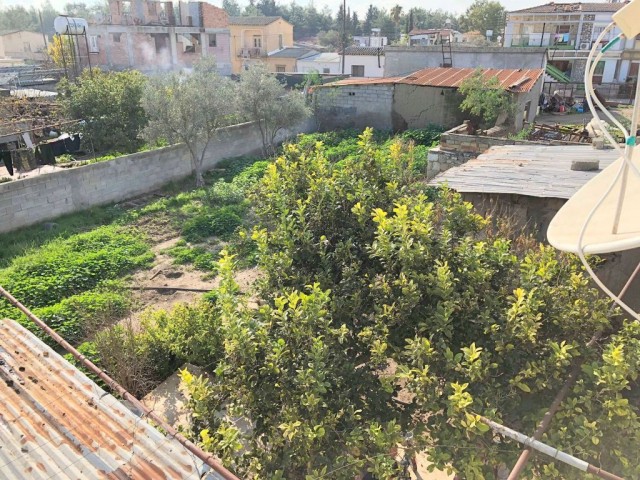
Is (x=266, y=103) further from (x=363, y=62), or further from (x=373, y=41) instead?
(x=373, y=41)

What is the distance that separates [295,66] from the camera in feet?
153

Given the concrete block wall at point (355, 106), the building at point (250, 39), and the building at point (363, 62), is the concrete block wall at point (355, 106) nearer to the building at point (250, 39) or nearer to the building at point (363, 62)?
the building at point (363, 62)

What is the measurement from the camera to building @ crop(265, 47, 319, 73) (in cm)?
4653

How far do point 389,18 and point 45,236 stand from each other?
8228cm

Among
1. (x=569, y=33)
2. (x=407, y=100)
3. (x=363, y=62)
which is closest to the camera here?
(x=407, y=100)

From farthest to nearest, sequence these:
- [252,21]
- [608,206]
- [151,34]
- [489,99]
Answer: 1. [252,21]
2. [151,34]
3. [489,99]
4. [608,206]

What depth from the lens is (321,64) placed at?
45.8m

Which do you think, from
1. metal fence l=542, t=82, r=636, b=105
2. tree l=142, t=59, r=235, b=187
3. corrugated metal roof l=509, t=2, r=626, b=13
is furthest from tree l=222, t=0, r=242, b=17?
tree l=142, t=59, r=235, b=187

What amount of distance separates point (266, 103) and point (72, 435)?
52.8ft

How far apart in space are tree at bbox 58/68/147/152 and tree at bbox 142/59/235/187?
2.06 metres

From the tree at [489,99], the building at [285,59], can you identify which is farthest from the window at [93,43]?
the tree at [489,99]

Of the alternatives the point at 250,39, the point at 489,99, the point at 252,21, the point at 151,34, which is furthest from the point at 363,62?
the point at 489,99

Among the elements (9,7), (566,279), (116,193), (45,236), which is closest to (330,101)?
(116,193)

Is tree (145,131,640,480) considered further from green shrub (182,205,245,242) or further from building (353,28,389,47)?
building (353,28,389,47)
